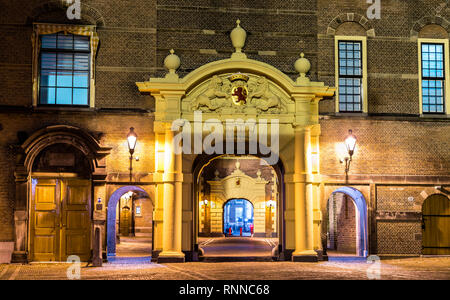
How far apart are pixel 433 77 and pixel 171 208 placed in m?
10.0

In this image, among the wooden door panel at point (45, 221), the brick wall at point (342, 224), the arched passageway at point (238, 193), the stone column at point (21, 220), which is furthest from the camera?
the arched passageway at point (238, 193)

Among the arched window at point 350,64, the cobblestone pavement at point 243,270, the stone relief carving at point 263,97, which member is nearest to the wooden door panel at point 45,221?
the cobblestone pavement at point 243,270

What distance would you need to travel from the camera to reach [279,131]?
69.0 feet

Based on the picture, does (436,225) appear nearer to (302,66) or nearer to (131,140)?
(302,66)

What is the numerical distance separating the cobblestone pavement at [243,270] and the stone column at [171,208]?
2.22 feet

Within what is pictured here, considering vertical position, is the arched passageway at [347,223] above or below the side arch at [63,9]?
below

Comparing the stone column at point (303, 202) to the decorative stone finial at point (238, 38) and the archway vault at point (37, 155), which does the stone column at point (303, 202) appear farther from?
the archway vault at point (37, 155)

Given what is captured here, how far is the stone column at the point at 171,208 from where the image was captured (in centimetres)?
2019

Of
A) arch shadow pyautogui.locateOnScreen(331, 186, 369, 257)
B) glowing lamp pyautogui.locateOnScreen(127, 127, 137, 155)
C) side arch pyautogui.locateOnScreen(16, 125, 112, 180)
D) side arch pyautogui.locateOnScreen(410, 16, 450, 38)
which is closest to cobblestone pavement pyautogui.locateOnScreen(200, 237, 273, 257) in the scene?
arch shadow pyautogui.locateOnScreen(331, 186, 369, 257)

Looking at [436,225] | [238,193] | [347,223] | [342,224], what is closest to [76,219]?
[347,223]

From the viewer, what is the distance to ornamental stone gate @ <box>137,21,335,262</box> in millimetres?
20422

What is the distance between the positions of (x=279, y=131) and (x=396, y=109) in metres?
4.18

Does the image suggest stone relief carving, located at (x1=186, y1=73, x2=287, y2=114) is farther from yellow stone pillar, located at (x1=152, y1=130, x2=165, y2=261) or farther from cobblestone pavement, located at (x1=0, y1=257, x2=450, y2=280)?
cobblestone pavement, located at (x1=0, y1=257, x2=450, y2=280)
